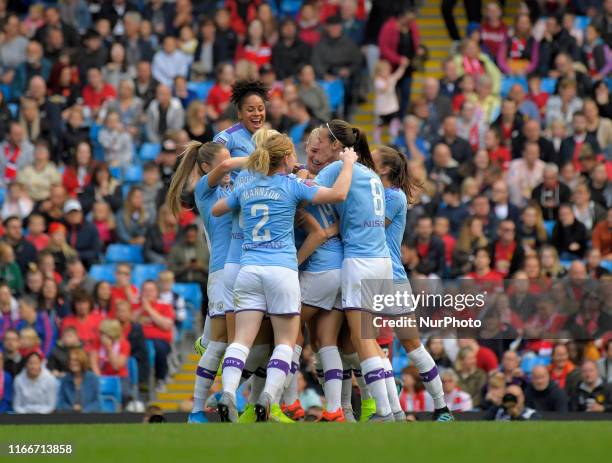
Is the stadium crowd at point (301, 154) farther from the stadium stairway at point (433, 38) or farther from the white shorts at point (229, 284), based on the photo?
the white shorts at point (229, 284)

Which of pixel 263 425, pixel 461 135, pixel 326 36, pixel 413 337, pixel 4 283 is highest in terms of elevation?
pixel 326 36

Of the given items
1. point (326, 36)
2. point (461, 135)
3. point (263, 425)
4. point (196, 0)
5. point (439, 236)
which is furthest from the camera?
point (196, 0)

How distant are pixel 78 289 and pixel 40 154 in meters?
3.47

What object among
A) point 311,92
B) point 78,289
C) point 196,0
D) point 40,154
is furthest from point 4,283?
point 196,0

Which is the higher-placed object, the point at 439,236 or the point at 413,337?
the point at 439,236

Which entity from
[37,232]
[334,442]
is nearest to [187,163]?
[334,442]

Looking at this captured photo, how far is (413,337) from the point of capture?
44.7ft

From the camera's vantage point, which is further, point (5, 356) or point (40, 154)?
point (40, 154)

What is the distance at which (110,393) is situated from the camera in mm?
18469

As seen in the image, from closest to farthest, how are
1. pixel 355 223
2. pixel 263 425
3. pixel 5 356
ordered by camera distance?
pixel 263 425
pixel 355 223
pixel 5 356

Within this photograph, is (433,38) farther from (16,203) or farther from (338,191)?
Result: (338,191)

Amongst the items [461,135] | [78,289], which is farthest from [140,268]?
[461,135]

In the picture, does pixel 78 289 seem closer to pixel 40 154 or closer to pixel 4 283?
pixel 4 283

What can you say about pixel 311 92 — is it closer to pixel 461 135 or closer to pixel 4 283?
pixel 461 135
